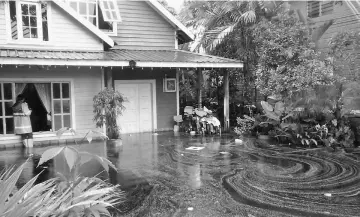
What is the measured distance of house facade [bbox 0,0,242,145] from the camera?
10219 mm

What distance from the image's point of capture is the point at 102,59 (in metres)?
10.0

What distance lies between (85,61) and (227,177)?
5530mm

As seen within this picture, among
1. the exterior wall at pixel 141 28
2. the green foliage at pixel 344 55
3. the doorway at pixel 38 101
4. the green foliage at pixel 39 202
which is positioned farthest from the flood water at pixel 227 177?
the exterior wall at pixel 141 28

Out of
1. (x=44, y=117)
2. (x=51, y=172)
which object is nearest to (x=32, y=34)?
(x=44, y=117)

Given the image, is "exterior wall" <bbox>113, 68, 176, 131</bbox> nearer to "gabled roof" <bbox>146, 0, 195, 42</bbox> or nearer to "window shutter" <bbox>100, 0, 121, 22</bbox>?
"gabled roof" <bbox>146, 0, 195, 42</bbox>

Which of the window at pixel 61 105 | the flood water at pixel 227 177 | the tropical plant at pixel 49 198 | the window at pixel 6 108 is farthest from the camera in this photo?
the window at pixel 61 105

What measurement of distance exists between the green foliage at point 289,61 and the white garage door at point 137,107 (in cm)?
438

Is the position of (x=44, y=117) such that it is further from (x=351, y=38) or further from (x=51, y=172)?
(x=351, y=38)

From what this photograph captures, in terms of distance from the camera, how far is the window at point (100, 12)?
12375mm

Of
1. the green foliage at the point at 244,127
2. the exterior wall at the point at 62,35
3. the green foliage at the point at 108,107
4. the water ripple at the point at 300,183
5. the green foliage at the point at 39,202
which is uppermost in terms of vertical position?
the exterior wall at the point at 62,35

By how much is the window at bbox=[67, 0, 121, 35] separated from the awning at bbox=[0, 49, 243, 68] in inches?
44.8

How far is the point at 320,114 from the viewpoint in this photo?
9.98 metres

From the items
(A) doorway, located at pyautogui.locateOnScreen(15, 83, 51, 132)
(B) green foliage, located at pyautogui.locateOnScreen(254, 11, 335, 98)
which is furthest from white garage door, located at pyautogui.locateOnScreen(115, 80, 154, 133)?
(B) green foliage, located at pyautogui.locateOnScreen(254, 11, 335, 98)

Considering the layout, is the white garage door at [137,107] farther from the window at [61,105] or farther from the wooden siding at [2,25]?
the wooden siding at [2,25]
